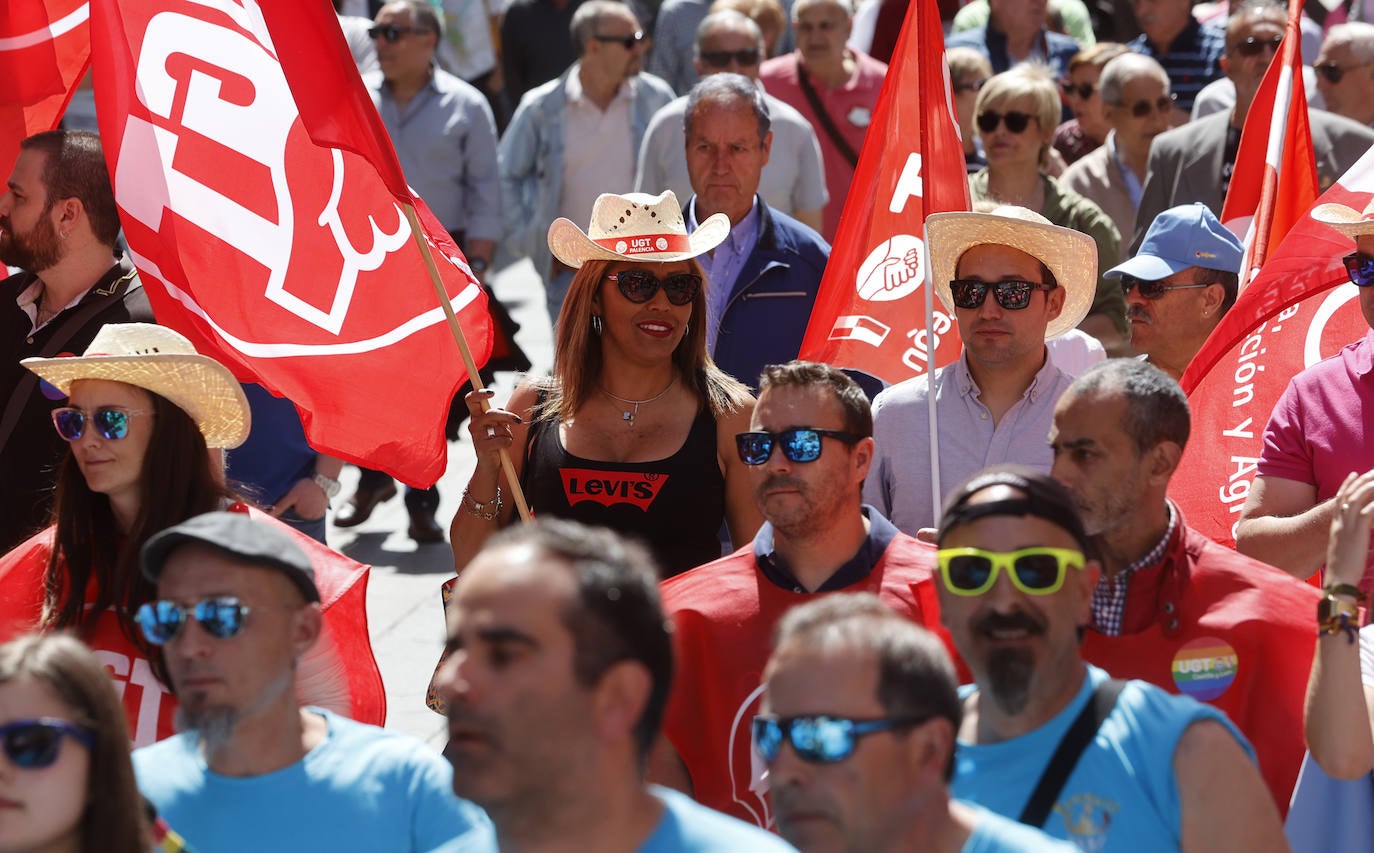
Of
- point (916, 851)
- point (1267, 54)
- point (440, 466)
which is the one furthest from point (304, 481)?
point (1267, 54)

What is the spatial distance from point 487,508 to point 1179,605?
1.92 meters

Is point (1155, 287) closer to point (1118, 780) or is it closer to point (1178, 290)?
point (1178, 290)

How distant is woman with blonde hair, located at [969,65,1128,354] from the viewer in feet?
24.3

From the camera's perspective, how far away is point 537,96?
9844mm

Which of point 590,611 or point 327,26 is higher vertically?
point 327,26

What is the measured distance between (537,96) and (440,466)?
484 cm

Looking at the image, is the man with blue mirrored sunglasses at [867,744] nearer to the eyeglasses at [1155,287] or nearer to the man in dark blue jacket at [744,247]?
the eyeglasses at [1155,287]

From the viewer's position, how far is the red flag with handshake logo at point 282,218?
523cm

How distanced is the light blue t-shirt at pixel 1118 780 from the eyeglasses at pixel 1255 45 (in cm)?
573

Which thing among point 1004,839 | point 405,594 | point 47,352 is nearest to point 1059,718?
point 1004,839

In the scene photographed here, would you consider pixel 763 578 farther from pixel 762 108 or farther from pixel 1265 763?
pixel 762 108

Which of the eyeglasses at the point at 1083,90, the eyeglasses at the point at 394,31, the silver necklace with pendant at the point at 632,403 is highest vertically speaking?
the eyeglasses at the point at 394,31

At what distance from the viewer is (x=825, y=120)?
386 inches

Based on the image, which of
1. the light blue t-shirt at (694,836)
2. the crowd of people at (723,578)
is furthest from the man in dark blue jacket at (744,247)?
the light blue t-shirt at (694,836)
